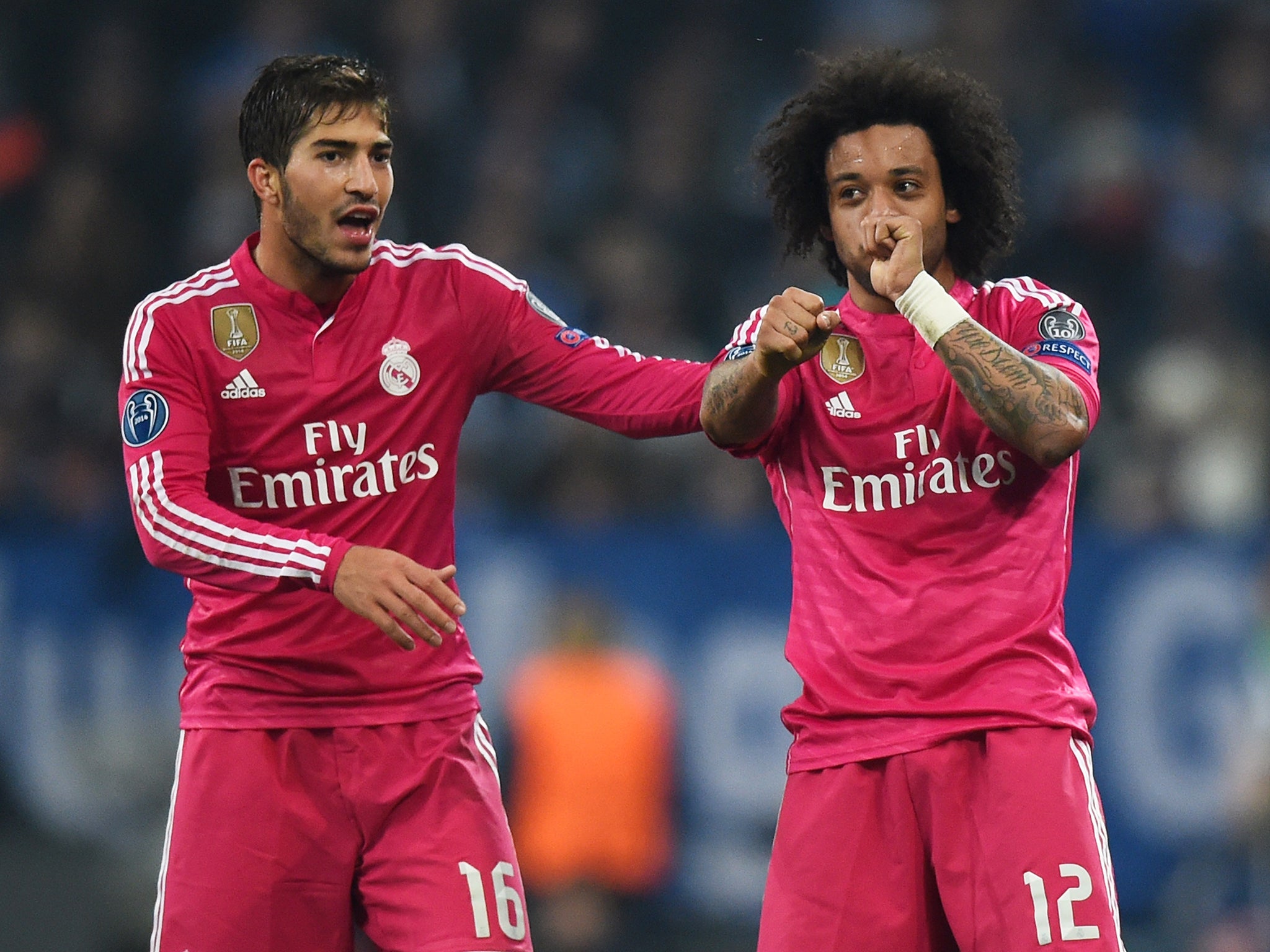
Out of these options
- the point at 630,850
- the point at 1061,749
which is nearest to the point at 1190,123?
the point at 630,850

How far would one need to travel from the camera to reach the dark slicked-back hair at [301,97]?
4.44 m

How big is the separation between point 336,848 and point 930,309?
176cm

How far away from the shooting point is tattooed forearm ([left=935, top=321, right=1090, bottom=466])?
12.7 ft

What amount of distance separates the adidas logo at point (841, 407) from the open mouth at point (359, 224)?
1.14 metres

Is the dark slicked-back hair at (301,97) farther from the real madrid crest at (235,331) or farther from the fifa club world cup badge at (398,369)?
the fifa club world cup badge at (398,369)

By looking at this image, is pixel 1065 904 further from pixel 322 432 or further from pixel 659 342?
pixel 659 342

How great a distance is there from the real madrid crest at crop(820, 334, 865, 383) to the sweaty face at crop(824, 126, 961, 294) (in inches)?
5.7

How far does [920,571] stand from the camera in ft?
13.4

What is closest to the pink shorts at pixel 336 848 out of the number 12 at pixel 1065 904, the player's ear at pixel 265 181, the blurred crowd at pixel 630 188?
the number 12 at pixel 1065 904

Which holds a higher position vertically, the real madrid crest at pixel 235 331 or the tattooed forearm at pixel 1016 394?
the real madrid crest at pixel 235 331

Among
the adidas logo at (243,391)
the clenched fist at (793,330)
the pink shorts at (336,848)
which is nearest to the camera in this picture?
the clenched fist at (793,330)

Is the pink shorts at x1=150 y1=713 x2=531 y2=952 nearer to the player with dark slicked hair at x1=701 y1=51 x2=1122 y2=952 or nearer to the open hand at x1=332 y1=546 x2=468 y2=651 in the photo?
the open hand at x1=332 y1=546 x2=468 y2=651

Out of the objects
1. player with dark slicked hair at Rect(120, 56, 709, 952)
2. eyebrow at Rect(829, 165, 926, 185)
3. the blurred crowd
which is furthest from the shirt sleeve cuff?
the blurred crowd

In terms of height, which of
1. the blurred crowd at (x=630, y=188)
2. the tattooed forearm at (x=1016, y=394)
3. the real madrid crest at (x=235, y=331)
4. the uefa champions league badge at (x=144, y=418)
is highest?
the blurred crowd at (x=630, y=188)
